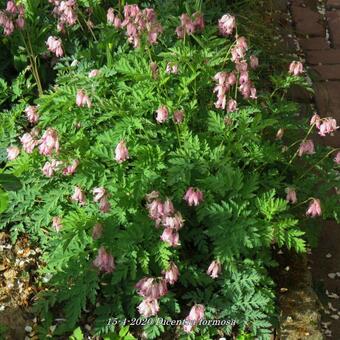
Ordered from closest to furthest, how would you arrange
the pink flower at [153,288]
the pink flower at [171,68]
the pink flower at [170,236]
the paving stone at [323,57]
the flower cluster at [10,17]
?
the pink flower at [153,288]
the pink flower at [170,236]
the pink flower at [171,68]
the flower cluster at [10,17]
the paving stone at [323,57]

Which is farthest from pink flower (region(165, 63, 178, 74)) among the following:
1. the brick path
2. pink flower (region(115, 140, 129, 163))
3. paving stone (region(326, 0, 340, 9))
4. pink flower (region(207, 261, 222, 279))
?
paving stone (region(326, 0, 340, 9))

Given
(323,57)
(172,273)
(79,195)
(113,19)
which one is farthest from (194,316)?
(323,57)

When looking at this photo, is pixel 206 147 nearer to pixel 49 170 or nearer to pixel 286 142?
pixel 49 170

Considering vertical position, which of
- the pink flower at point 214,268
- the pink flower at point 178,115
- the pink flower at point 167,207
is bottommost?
the pink flower at point 214,268

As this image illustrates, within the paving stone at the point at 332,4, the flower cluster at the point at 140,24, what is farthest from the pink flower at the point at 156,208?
the paving stone at the point at 332,4

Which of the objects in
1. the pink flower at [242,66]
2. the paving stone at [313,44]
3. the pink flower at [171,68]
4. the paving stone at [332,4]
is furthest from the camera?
the paving stone at [332,4]

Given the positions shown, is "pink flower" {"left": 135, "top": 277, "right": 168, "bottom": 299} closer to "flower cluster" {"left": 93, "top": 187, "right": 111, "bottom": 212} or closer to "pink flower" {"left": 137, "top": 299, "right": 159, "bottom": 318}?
"pink flower" {"left": 137, "top": 299, "right": 159, "bottom": 318}

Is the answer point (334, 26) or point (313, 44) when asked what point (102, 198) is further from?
point (334, 26)

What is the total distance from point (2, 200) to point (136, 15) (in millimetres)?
1572

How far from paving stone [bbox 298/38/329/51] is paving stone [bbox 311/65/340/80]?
0.86 ft

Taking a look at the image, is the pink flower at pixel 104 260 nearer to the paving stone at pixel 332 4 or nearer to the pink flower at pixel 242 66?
the pink flower at pixel 242 66

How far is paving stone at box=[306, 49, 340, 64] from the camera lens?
483 cm

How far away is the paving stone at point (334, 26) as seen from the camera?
506 centimetres

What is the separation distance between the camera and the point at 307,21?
523cm
